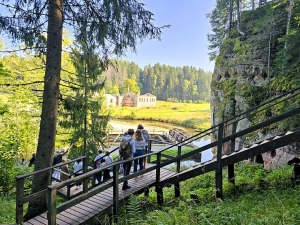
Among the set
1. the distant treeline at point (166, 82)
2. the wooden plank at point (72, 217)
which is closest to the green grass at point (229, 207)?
the wooden plank at point (72, 217)

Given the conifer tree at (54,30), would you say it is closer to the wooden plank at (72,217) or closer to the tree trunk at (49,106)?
the tree trunk at (49,106)

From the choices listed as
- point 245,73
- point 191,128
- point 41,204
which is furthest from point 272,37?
point 191,128

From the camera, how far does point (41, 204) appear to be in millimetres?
A: 6059

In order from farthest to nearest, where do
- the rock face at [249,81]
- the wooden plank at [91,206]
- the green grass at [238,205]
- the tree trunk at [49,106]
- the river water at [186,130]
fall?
the river water at [186,130]
the rock face at [249,81]
the tree trunk at [49,106]
the wooden plank at [91,206]
the green grass at [238,205]

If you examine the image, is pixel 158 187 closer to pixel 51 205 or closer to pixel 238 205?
pixel 238 205

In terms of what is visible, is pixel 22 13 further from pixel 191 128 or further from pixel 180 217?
pixel 191 128

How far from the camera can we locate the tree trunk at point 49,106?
5977 mm

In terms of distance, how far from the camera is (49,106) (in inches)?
237

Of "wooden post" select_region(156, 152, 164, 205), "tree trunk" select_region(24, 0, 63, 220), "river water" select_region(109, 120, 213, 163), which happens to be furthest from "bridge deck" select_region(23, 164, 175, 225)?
"river water" select_region(109, 120, 213, 163)

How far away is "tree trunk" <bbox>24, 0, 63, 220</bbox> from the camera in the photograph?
19.6 ft

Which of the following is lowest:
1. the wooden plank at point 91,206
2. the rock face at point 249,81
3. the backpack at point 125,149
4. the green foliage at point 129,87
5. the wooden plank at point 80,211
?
the wooden plank at point 80,211

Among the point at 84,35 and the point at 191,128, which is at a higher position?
the point at 84,35

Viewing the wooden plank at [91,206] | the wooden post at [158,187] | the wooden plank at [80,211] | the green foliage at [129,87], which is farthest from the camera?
the green foliage at [129,87]

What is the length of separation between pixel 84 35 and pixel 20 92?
9437 mm
